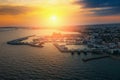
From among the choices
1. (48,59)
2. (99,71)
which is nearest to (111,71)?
(99,71)

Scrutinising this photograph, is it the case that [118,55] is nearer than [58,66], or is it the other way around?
[58,66]

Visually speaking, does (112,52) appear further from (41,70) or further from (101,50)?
(41,70)

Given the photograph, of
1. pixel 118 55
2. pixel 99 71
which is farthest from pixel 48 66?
pixel 118 55

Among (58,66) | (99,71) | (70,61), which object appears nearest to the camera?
(99,71)

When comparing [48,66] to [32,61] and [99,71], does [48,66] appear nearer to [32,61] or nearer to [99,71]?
[32,61]

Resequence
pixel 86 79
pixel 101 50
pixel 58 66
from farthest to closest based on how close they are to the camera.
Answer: pixel 101 50 < pixel 58 66 < pixel 86 79

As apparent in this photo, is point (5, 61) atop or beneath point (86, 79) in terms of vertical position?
atop

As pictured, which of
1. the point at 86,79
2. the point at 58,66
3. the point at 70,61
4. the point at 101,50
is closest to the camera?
the point at 86,79

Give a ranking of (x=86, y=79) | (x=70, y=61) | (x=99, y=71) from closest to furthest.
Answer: (x=86, y=79)
(x=99, y=71)
(x=70, y=61)

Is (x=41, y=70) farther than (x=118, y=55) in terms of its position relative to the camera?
No
